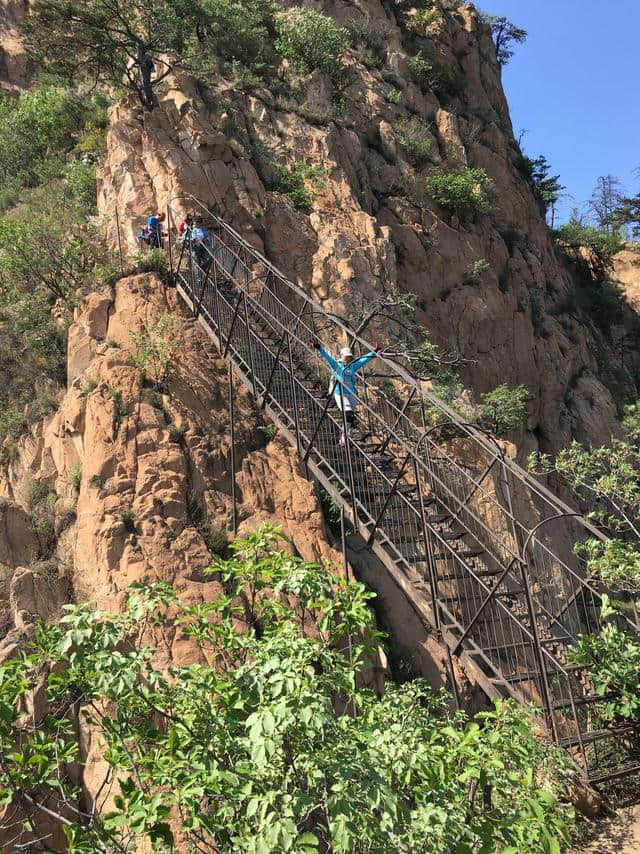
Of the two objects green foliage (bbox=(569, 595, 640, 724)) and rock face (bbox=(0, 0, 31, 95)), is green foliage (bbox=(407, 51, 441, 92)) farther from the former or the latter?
green foliage (bbox=(569, 595, 640, 724))

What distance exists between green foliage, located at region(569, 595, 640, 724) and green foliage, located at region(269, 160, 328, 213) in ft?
40.1

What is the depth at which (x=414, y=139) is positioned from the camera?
20.7 m

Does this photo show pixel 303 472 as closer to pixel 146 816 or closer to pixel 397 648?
pixel 397 648

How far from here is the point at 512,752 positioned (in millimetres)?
3766

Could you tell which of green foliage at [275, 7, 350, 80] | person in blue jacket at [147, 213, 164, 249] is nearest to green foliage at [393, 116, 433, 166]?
green foliage at [275, 7, 350, 80]

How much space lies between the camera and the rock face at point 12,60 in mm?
22603

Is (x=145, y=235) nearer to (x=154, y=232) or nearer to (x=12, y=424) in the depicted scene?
(x=154, y=232)

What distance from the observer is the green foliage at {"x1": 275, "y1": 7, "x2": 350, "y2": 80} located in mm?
19406

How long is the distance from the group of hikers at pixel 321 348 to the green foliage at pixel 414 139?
32.6ft

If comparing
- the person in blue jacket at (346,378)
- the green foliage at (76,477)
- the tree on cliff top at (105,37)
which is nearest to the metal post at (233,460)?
the person in blue jacket at (346,378)

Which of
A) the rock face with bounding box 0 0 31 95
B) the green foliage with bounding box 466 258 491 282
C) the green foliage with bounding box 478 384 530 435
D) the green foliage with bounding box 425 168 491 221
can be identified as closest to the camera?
the green foliage with bounding box 478 384 530 435

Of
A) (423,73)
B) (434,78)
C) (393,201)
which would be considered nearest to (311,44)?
Result: (393,201)

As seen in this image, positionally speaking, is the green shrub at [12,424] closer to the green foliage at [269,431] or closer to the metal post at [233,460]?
the metal post at [233,460]

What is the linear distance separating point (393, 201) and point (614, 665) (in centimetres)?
1512
